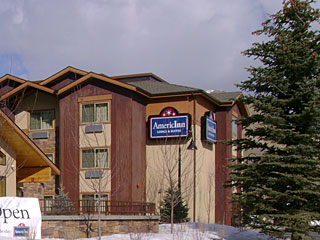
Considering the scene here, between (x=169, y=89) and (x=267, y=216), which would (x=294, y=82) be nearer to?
(x=267, y=216)

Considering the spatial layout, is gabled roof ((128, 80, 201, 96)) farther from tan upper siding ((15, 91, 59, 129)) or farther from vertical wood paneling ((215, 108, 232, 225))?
tan upper siding ((15, 91, 59, 129))

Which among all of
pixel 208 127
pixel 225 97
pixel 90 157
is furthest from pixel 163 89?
pixel 90 157

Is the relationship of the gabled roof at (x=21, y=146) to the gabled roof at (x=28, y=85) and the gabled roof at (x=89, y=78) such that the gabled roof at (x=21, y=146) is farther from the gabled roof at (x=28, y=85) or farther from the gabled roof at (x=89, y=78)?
the gabled roof at (x=28, y=85)

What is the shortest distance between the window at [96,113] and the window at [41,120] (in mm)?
3224

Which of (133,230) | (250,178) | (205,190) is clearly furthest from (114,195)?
(250,178)

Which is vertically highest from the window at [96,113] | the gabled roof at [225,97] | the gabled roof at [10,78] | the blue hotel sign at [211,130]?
the gabled roof at [10,78]

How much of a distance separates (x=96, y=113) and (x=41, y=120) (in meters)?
4.66

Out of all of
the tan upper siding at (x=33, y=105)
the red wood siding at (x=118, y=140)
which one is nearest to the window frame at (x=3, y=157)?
the red wood siding at (x=118, y=140)

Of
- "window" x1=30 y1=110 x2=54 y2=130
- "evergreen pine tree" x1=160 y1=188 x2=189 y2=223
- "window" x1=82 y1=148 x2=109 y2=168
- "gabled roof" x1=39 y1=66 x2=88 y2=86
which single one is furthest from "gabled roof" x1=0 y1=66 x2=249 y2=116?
"evergreen pine tree" x1=160 y1=188 x2=189 y2=223

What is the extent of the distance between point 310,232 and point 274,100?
508cm

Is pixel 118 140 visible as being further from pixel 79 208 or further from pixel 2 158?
pixel 2 158

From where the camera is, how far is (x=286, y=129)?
18000mm

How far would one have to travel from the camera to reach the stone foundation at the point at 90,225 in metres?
18.7

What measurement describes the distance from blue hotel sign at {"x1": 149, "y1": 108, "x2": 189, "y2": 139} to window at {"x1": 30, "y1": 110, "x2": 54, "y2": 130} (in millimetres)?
6683
